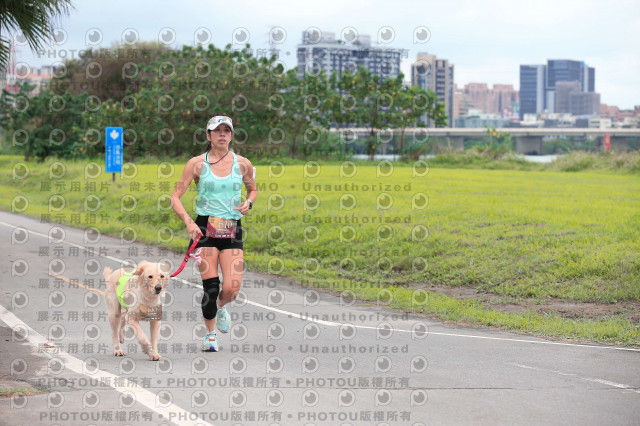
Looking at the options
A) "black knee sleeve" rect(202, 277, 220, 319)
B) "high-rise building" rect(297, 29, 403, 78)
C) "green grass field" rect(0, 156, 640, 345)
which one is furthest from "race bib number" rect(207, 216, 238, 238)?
"high-rise building" rect(297, 29, 403, 78)

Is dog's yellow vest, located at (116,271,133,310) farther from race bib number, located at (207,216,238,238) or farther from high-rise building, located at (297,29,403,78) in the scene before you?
high-rise building, located at (297,29,403,78)

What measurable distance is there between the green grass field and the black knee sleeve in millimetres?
4355

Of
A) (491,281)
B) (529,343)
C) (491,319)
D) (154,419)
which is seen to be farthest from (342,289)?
(154,419)

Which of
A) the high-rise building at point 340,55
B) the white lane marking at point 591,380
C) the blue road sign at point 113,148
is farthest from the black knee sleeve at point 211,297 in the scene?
the high-rise building at point 340,55

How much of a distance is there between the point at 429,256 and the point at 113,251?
7.32 m

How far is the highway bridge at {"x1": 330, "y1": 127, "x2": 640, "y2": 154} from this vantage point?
61219mm

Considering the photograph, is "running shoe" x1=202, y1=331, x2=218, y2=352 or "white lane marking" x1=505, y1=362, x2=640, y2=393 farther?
"running shoe" x1=202, y1=331, x2=218, y2=352

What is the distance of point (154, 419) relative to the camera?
20.2 feet

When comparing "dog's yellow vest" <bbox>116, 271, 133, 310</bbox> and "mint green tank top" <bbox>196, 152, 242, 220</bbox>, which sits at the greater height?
"mint green tank top" <bbox>196, 152, 242, 220</bbox>

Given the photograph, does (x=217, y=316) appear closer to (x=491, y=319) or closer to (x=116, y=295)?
(x=116, y=295)

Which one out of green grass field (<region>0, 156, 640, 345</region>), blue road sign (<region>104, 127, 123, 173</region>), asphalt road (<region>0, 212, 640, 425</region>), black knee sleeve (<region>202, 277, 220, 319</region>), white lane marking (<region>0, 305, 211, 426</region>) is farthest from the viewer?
blue road sign (<region>104, 127, 123, 173</region>)

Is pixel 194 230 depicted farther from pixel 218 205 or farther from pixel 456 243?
pixel 456 243

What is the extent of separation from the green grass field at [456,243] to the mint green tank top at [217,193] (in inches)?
185

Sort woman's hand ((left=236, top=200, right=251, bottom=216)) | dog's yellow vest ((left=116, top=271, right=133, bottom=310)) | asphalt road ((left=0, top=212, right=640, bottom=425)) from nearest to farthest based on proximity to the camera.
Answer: asphalt road ((left=0, top=212, right=640, bottom=425)), dog's yellow vest ((left=116, top=271, right=133, bottom=310)), woman's hand ((left=236, top=200, right=251, bottom=216))
